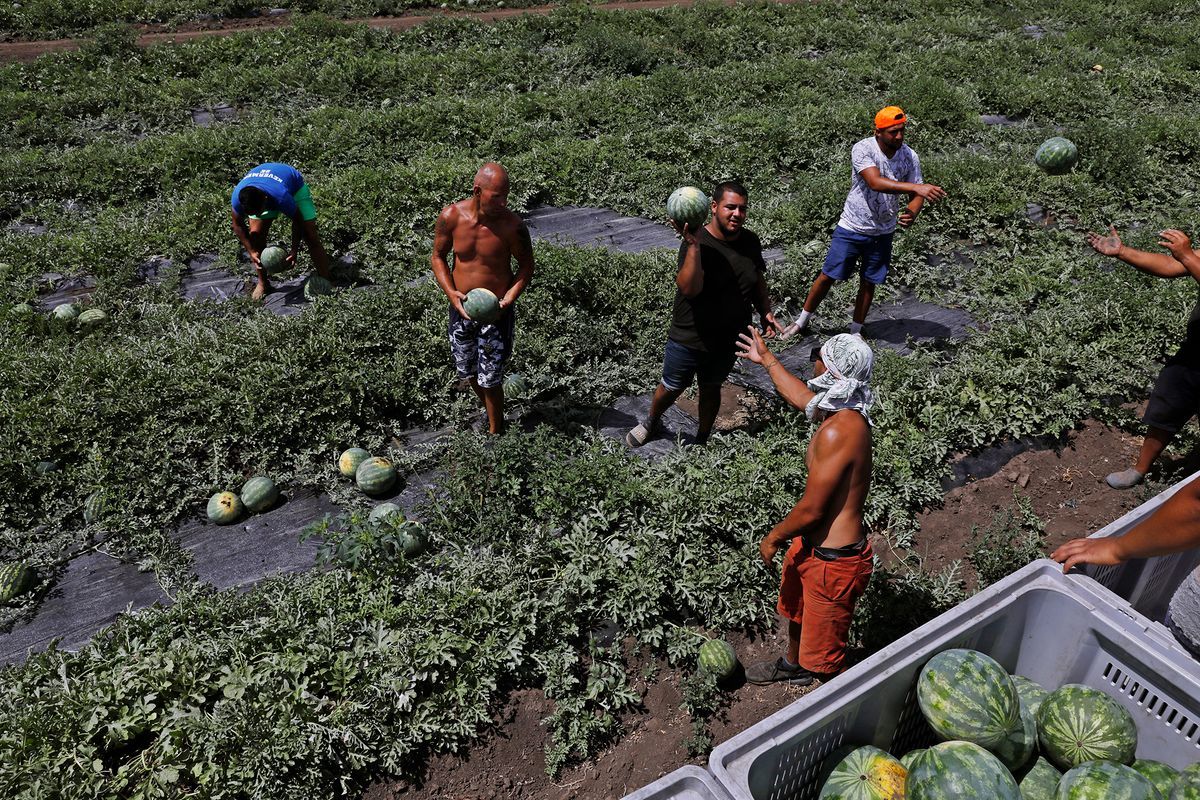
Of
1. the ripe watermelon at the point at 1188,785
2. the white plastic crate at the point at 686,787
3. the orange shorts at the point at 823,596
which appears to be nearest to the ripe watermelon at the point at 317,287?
the orange shorts at the point at 823,596

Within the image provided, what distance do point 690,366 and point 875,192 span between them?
97.4 inches

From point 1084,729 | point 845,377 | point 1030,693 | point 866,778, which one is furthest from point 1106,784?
point 845,377

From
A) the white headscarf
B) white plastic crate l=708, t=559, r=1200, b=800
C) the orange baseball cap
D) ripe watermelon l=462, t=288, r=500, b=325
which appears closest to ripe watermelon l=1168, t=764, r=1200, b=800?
white plastic crate l=708, t=559, r=1200, b=800

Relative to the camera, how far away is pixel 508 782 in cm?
440

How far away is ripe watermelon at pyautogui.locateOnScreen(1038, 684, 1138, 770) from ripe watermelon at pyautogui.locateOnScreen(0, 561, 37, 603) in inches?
230

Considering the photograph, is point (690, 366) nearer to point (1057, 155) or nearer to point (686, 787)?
point (686, 787)

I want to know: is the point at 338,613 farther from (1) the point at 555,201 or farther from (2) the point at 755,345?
(1) the point at 555,201

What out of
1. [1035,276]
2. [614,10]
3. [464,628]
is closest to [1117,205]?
[1035,276]

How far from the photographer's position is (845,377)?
3.78 meters

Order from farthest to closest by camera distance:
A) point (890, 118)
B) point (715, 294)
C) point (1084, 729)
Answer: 1. point (890, 118)
2. point (715, 294)
3. point (1084, 729)

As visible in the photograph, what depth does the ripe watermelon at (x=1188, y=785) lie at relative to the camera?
9.01 ft

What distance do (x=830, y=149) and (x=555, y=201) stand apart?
4.18 metres

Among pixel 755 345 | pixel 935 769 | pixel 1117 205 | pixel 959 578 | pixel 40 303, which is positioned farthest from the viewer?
pixel 1117 205

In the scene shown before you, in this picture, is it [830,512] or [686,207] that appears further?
[686,207]
